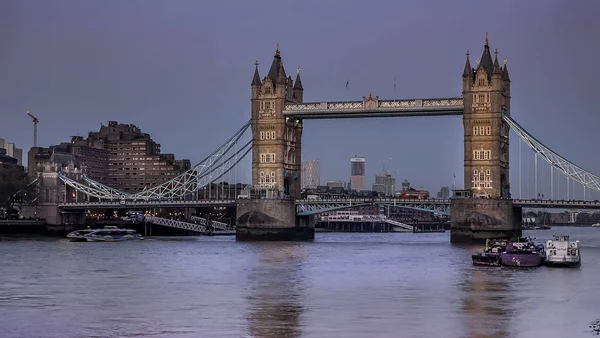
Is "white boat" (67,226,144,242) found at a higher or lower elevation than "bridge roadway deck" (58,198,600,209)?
lower

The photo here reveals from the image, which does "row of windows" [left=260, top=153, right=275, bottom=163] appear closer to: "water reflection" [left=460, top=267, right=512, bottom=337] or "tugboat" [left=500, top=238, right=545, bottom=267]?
"tugboat" [left=500, top=238, right=545, bottom=267]

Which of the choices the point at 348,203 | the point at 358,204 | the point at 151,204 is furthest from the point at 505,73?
the point at 151,204

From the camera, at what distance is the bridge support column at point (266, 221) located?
12800 cm

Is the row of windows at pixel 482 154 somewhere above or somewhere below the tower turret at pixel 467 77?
below

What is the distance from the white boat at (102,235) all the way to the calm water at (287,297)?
1451 inches

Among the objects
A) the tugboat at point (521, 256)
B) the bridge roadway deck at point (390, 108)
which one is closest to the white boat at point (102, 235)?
the bridge roadway deck at point (390, 108)

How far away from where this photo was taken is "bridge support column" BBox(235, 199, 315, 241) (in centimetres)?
12800

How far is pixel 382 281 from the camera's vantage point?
66.0 m

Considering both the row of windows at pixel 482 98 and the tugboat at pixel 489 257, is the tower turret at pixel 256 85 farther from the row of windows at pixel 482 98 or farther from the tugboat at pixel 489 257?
the tugboat at pixel 489 257

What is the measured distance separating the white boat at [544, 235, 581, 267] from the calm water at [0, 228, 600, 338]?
978 mm

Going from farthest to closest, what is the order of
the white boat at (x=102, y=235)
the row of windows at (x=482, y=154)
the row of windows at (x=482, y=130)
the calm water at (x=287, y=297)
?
1. the white boat at (x=102, y=235)
2. the row of windows at (x=482, y=154)
3. the row of windows at (x=482, y=130)
4. the calm water at (x=287, y=297)

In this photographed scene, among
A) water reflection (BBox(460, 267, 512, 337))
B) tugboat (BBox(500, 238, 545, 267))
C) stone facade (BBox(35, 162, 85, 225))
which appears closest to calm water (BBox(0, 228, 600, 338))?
water reflection (BBox(460, 267, 512, 337))

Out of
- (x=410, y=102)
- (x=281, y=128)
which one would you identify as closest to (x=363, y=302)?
(x=410, y=102)

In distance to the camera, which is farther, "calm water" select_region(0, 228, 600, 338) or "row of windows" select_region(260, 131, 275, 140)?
"row of windows" select_region(260, 131, 275, 140)
